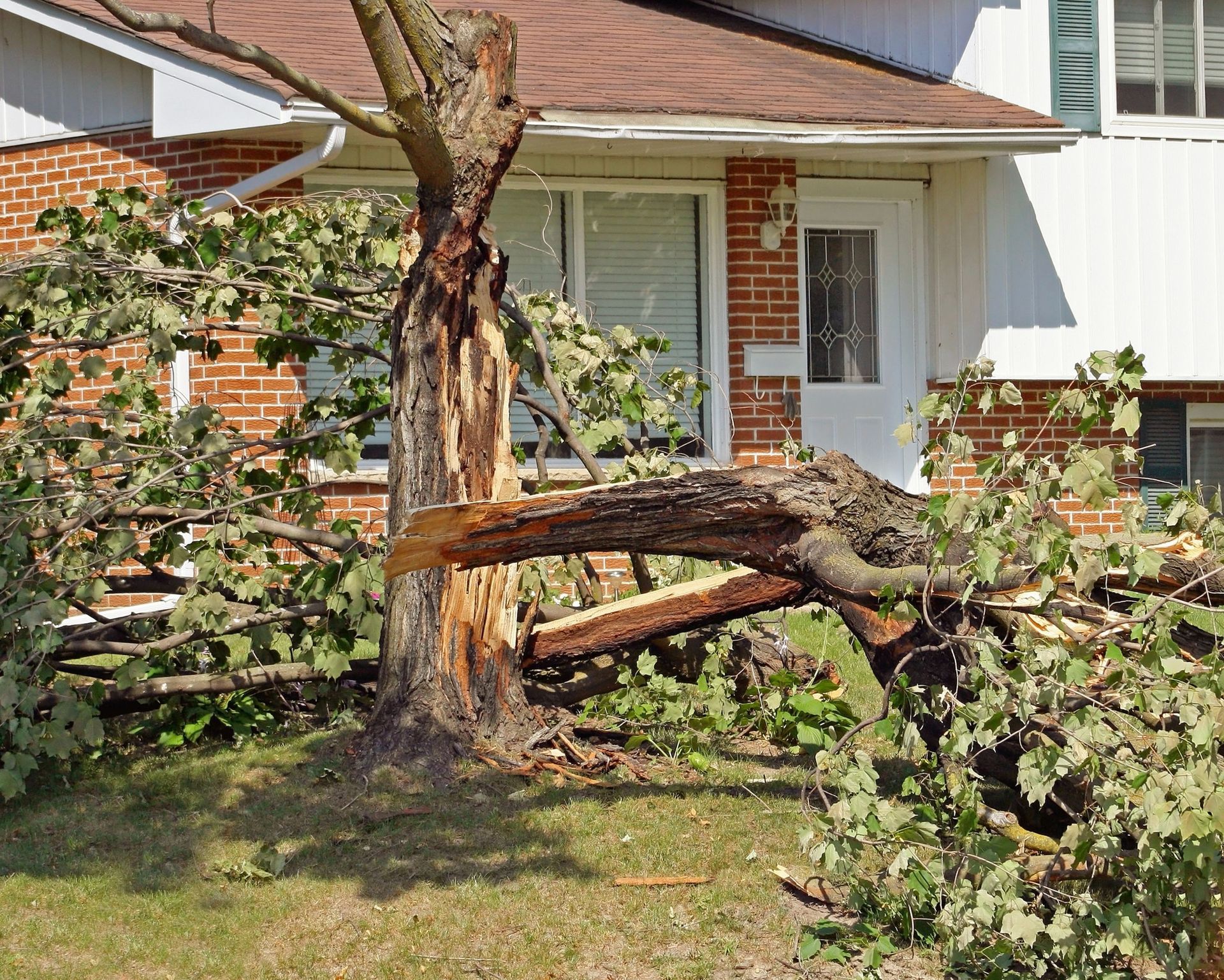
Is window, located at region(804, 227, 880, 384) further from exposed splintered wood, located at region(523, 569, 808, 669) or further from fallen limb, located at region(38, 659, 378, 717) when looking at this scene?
fallen limb, located at region(38, 659, 378, 717)

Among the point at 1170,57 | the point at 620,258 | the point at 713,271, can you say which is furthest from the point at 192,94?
the point at 1170,57

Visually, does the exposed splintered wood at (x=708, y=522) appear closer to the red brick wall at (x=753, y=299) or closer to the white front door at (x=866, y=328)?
the red brick wall at (x=753, y=299)

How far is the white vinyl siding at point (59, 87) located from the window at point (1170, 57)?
7444 mm

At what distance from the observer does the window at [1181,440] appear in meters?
12.0

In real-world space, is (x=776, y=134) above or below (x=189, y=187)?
above

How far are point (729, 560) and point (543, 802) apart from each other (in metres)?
1.10

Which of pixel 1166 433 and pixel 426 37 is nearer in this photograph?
pixel 426 37

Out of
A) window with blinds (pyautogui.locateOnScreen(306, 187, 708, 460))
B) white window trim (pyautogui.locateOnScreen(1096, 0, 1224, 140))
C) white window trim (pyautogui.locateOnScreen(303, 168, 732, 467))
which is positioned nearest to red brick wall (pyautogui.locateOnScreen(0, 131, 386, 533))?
window with blinds (pyautogui.locateOnScreen(306, 187, 708, 460))

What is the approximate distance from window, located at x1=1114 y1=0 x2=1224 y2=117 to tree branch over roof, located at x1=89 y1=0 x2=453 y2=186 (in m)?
7.86

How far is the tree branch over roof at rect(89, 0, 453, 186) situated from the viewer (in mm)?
4363

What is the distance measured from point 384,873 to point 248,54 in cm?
258

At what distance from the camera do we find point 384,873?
4.57 m

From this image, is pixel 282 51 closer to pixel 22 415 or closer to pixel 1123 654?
pixel 22 415

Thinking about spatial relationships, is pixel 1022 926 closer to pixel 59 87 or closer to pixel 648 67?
pixel 648 67
